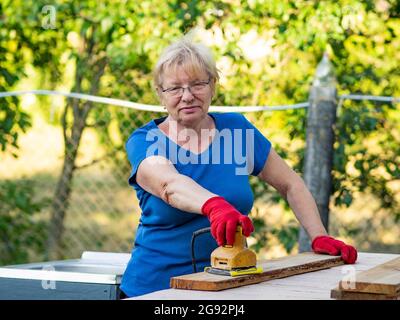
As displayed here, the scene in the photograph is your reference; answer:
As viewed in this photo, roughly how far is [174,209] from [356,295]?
0.77 meters

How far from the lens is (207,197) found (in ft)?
7.97

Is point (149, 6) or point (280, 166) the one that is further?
point (149, 6)

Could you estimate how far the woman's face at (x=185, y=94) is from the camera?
9.16ft

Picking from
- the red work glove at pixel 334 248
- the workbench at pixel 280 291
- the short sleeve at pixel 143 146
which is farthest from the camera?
the red work glove at pixel 334 248

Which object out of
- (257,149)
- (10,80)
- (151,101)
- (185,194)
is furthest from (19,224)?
(185,194)

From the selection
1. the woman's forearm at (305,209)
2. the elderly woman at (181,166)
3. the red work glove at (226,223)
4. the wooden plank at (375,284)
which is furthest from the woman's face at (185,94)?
the wooden plank at (375,284)

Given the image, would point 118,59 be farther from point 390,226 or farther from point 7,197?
point 390,226

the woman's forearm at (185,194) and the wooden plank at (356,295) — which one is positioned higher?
the woman's forearm at (185,194)

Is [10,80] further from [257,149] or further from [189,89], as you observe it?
[189,89]

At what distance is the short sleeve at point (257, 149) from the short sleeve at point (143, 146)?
34 cm

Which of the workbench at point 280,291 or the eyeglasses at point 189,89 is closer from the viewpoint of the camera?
the workbench at point 280,291

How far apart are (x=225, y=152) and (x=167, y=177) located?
31cm

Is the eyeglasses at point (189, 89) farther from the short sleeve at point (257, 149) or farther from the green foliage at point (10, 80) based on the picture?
the green foliage at point (10, 80)
